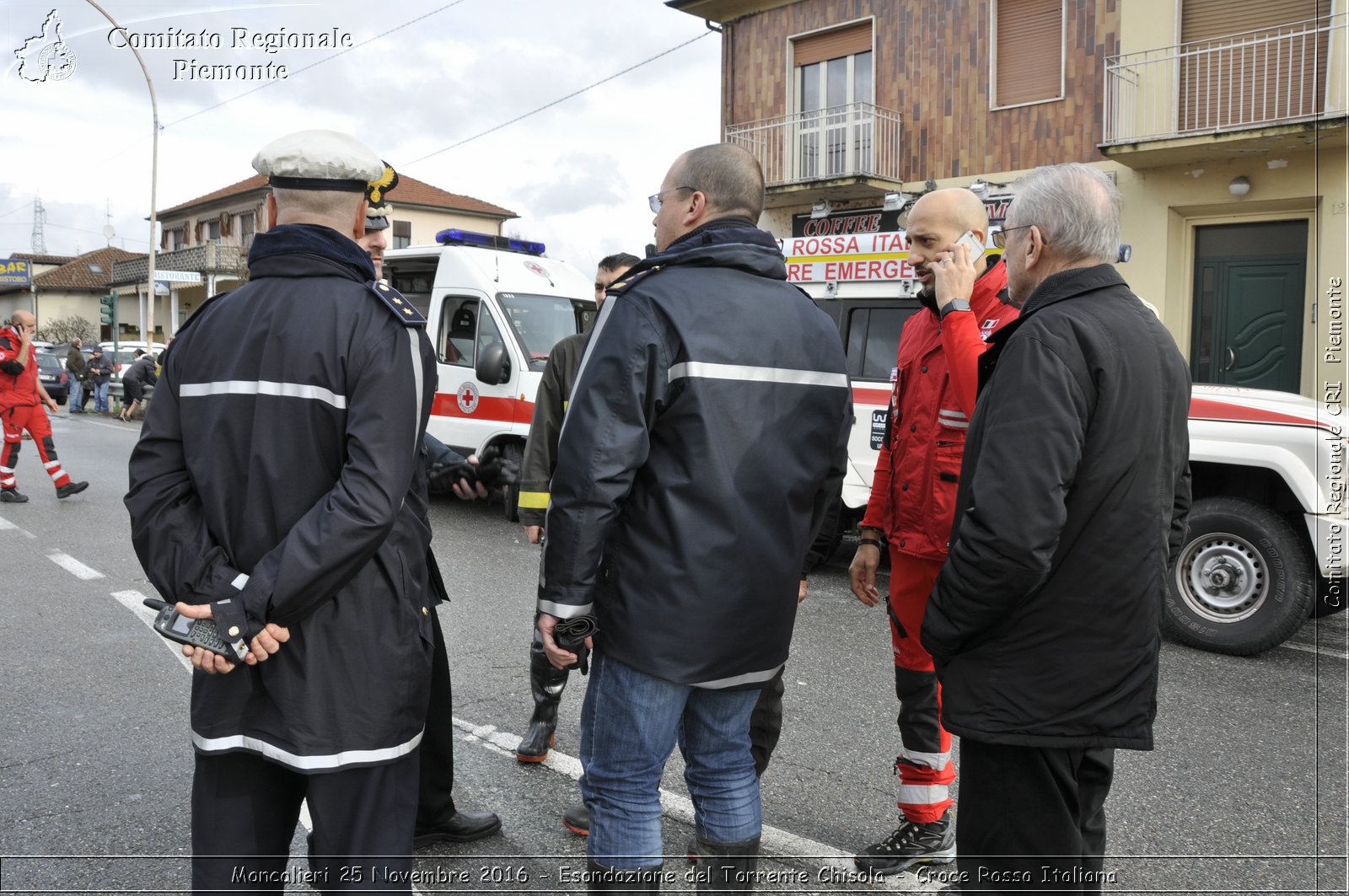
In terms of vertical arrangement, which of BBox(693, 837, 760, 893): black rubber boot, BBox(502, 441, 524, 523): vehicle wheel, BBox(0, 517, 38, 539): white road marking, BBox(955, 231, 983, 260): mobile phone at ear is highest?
BBox(955, 231, 983, 260): mobile phone at ear

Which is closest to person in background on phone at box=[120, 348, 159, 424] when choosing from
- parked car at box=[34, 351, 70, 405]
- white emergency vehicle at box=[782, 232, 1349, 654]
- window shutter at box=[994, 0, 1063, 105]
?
parked car at box=[34, 351, 70, 405]

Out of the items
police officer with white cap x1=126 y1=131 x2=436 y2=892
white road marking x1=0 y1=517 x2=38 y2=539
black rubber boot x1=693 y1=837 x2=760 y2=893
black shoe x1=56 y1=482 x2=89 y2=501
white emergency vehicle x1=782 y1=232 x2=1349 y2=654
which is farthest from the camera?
→ black shoe x1=56 y1=482 x2=89 y2=501

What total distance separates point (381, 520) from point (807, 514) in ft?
3.48

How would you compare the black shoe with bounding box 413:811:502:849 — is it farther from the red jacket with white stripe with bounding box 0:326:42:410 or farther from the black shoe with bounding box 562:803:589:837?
the red jacket with white stripe with bounding box 0:326:42:410

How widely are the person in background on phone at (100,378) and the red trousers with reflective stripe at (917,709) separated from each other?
27.6 metres

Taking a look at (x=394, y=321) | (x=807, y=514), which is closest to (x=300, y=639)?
(x=394, y=321)

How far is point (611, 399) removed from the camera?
2.28 meters

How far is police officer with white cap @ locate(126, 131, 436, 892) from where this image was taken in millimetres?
2080

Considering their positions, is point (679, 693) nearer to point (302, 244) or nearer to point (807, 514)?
point (807, 514)

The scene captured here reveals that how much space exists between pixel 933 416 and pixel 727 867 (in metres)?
1.45

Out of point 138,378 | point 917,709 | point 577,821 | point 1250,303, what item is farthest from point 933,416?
point 138,378

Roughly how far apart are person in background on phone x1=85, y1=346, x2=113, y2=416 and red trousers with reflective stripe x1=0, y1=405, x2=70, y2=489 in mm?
17176

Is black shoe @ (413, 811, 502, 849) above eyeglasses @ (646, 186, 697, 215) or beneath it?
beneath

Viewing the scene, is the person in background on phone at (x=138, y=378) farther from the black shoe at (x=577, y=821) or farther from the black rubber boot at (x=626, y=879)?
the black rubber boot at (x=626, y=879)
